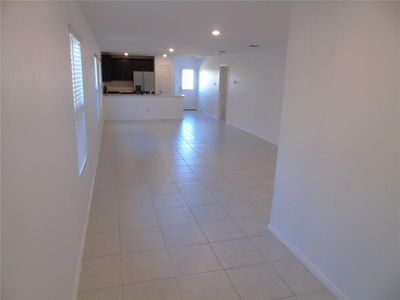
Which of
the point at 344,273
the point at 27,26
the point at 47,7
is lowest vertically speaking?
the point at 344,273

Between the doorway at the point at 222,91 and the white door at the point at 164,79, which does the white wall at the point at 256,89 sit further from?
the white door at the point at 164,79

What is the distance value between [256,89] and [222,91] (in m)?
2.94

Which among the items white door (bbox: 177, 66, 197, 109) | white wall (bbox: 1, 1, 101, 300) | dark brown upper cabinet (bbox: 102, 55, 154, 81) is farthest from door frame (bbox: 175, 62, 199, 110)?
white wall (bbox: 1, 1, 101, 300)

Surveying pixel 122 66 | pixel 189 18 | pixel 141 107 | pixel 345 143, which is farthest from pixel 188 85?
pixel 345 143

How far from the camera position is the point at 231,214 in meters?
3.39

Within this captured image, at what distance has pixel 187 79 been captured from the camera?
44.0 ft

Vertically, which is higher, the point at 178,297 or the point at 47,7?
the point at 47,7

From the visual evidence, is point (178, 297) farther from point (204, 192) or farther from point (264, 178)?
point (264, 178)

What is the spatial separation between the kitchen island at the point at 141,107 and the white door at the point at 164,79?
1537mm

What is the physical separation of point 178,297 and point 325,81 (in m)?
1.92

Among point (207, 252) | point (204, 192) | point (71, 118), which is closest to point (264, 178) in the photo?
point (204, 192)

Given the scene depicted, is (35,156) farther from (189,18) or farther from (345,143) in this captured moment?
(189,18)

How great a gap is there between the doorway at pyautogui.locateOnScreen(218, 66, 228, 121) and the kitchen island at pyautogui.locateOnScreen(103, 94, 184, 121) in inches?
57.4

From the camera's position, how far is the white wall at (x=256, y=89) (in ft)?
22.6
